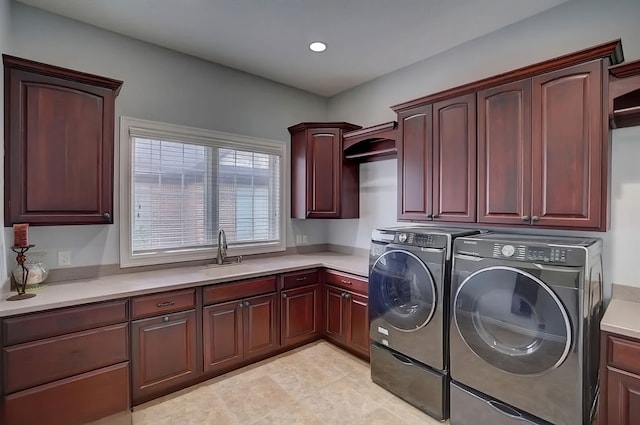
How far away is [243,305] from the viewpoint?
2.84 m

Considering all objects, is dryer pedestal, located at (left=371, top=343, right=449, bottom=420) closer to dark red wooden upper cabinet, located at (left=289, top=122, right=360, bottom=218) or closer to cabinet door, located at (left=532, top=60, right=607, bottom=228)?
cabinet door, located at (left=532, top=60, right=607, bottom=228)

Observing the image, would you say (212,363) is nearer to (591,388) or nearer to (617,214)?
(591,388)

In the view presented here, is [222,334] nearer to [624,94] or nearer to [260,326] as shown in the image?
[260,326]

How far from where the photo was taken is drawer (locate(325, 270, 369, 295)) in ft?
9.74

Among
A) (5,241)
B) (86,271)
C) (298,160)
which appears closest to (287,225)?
(298,160)

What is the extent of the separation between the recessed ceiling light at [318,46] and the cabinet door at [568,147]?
1712mm

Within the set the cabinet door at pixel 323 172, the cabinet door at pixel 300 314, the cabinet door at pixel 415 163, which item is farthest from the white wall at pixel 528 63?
the cabinet door at pixel 300 314

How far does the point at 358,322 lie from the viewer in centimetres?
303

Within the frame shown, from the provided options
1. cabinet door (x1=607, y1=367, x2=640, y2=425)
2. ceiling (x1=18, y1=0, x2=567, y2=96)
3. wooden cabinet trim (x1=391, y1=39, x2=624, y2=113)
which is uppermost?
ceiling (x1=18, y1=0, x2=567, y2=96)

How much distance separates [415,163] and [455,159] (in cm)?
36

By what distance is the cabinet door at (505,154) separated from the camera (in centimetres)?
211

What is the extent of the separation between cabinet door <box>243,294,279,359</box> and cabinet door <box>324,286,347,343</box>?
0.57m

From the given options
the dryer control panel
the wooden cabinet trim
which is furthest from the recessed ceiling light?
the dryer control panel

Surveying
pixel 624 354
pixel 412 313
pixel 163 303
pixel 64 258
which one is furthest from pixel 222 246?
pixel 624 354
